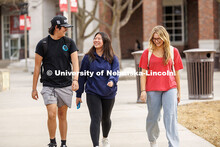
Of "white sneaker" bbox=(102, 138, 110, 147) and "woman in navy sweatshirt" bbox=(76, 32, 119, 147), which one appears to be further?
"white sneaker" bbox=(102, 138, 110, 147)

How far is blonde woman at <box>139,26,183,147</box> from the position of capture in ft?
17.7

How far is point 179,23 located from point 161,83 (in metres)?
29.5

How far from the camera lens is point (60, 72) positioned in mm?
5551

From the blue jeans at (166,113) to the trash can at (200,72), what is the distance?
18.6 ft

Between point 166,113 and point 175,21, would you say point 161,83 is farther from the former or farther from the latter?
point 175,21

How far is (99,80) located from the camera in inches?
220

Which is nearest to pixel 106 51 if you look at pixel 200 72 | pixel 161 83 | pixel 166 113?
pixel 161 83

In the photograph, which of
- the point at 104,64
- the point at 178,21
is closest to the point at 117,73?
the point at 104,64

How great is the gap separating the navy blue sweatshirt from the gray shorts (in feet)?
0.91

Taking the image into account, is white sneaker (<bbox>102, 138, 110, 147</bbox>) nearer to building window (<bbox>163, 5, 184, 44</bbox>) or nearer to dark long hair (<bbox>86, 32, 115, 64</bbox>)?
dark long hair (<bbox>86, 32, 115, 64</bbox>)

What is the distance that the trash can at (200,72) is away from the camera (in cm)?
1096

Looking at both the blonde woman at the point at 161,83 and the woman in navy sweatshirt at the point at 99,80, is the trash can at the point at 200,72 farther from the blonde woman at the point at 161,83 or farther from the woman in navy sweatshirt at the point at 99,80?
the woman in navy sweatshirt at the point at 99,80

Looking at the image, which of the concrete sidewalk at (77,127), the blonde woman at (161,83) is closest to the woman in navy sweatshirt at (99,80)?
the blonde woman at (161,83)

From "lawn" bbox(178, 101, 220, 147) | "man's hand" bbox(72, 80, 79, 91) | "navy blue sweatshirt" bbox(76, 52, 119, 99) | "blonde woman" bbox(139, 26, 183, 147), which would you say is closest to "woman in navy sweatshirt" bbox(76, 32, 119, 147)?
"navy blue sweatshirt" bbox(76, 52, 119, 99)
